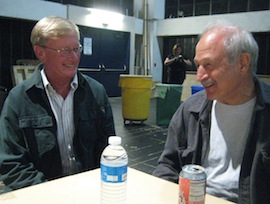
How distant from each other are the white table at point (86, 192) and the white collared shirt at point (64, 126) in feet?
1.26

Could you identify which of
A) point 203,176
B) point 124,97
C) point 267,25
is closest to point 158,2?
point 267,25

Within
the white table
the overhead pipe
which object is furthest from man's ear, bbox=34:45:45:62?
the overhead pipe

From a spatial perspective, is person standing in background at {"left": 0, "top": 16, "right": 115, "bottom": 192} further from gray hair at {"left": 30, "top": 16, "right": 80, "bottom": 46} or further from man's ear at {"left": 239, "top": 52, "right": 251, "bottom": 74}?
man's ear at {"left": 239, "top": 52, "right": 251, "bottom": 74}

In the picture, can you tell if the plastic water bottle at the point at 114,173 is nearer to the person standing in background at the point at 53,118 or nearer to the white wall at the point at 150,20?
the person standing in background at the point at 53,118

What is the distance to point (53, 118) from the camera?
1.65 m

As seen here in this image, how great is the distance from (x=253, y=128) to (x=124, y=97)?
4325mm

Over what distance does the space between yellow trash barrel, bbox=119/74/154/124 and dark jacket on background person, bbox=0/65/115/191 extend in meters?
3.63

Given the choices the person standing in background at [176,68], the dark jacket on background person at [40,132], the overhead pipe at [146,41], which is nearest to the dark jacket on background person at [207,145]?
the dark jacket on background person at [40,132]

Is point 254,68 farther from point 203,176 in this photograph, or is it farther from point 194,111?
point 203,176

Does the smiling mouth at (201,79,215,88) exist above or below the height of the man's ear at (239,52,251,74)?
below

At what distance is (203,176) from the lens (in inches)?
35.4

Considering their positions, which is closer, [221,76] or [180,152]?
[221,76]

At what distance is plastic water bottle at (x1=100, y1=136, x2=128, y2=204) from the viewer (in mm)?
982

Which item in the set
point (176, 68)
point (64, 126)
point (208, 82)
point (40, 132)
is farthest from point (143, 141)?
point (208, 82)
